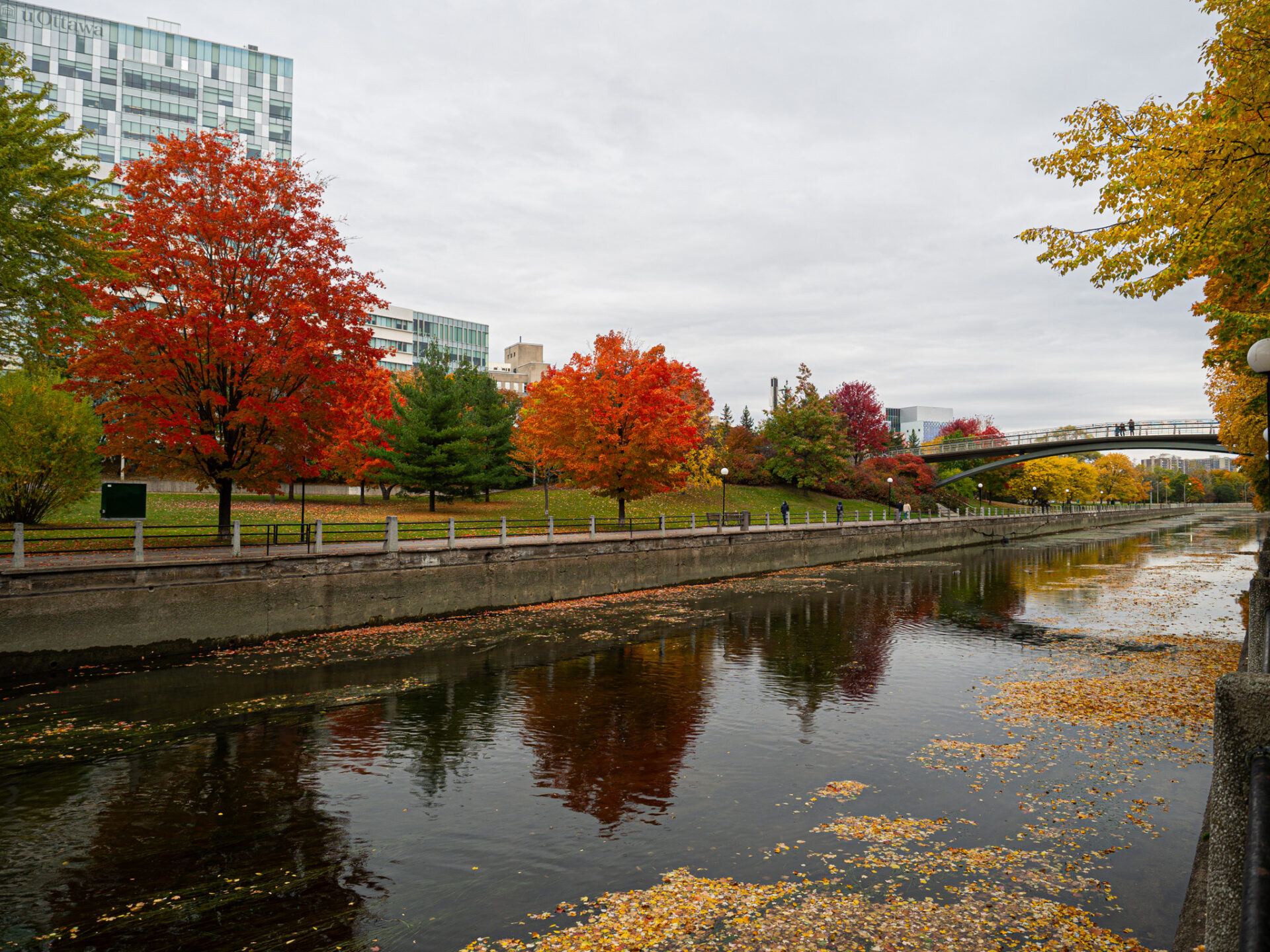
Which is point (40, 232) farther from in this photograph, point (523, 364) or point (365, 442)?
point (523, 364)

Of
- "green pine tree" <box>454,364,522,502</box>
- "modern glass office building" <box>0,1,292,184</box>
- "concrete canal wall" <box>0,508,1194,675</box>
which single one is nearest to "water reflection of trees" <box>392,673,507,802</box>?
"concrete canal wall" <box>0,508,1194,675</box>

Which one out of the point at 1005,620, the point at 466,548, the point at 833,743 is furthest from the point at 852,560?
the point at 833,743

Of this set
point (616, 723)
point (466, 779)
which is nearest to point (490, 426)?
point (616, 723)

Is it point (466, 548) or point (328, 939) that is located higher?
point (466, 548)

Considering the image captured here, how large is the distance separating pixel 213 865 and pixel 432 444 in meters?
34.3

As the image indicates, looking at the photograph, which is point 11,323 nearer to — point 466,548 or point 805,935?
point 466,548

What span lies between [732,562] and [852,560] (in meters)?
14.3

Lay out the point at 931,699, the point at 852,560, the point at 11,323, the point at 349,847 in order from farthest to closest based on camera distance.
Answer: the point at 852,560
the point at 11,323
the point at 931,699
the point at 349,847

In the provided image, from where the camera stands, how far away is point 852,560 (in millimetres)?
48031

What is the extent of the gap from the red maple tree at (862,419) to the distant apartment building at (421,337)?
47.7 meters

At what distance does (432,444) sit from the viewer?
41.0 m

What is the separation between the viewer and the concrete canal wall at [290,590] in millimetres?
15984

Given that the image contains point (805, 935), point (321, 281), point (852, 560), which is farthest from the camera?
point (852, 560)

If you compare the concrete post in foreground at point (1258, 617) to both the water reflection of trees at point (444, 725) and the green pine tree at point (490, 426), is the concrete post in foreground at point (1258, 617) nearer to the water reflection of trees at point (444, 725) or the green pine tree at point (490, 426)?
the water reflection of trees at point (444, 725)
